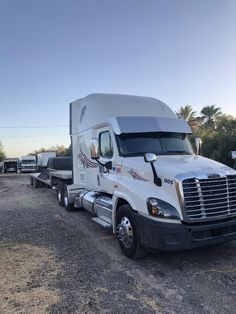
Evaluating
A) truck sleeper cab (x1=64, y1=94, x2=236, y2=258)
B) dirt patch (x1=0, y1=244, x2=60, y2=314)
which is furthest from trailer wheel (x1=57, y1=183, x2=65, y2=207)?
dirt patch (x1=0, y1=244, x2=60, y2=314)

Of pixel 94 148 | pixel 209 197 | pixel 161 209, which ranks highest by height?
pixel 94 148

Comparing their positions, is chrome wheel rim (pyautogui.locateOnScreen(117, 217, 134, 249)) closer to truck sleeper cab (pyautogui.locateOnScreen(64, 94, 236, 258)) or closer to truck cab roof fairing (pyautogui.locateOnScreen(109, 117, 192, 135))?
truck sleeper cab (pyautogui.locateOnScreen(64, 94, 236, 258))

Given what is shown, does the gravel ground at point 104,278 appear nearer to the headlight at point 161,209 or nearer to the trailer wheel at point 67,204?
the headlight at point 161,209

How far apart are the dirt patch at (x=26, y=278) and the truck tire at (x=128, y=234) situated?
1.29 m

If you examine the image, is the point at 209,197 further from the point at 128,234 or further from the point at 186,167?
the point at 128,234

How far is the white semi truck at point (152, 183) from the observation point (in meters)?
5.06

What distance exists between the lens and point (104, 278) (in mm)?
4953

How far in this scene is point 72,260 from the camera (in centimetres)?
585

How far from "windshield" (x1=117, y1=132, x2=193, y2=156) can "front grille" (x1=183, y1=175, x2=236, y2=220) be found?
5.05 ft

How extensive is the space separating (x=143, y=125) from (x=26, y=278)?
3.75 meters

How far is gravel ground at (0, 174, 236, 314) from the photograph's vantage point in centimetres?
409

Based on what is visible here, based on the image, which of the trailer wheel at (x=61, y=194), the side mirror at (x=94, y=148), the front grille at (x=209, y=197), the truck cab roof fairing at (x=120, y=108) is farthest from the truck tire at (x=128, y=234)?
the trailer wheel at (x=61, y=194)

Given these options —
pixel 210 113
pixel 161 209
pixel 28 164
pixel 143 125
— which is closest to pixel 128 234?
pixel 161 209

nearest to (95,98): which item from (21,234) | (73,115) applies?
(73,115)
